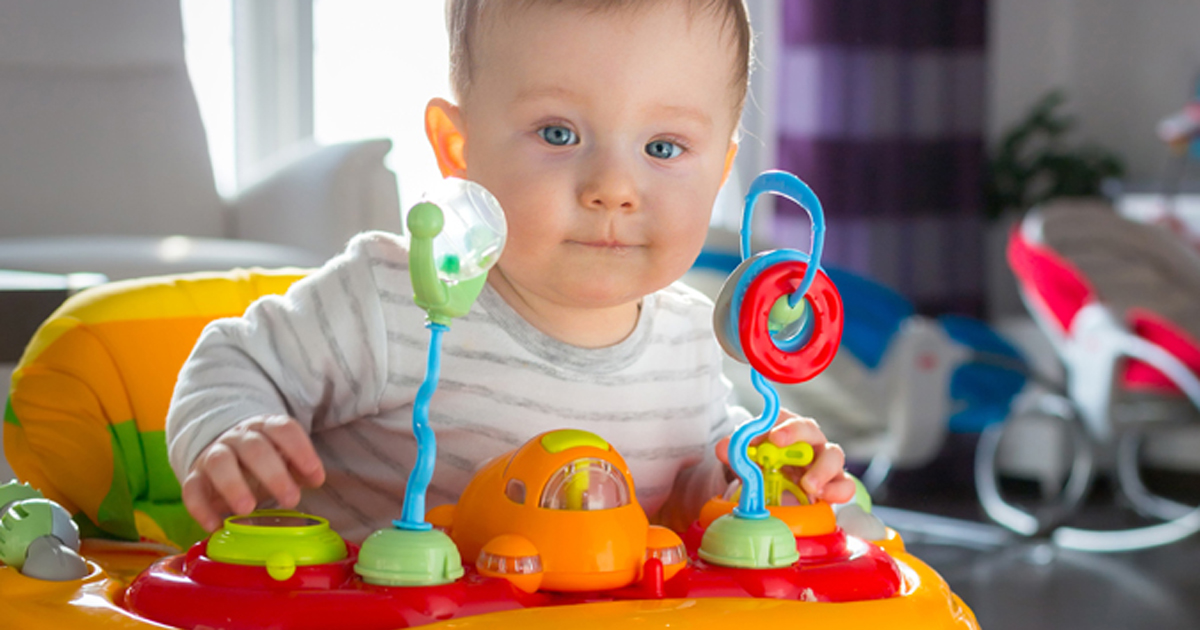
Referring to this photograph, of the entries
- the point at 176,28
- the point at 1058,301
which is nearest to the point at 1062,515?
the point at 1058,301

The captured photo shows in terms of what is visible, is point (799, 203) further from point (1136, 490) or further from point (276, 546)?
point (1136, 490)

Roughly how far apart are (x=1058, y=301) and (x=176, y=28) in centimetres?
219

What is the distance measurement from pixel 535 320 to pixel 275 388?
0.58ft

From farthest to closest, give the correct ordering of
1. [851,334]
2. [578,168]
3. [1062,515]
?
Result: [851,334] → [1062,515] → [578,168]

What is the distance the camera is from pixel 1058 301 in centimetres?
301

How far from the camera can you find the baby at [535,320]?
66cm

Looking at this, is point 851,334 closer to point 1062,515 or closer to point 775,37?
point 1062,515

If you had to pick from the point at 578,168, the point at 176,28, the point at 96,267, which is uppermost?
the point at 176,28

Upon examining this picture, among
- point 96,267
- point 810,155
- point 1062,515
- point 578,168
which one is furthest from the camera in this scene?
point 810,155

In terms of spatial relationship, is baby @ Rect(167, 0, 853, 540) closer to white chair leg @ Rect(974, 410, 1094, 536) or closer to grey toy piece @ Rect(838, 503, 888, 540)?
grey toy piece @ Rect(838, 503, 888, 540)

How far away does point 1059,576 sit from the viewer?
8.19 feet

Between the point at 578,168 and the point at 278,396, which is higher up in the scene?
the point at 578,168

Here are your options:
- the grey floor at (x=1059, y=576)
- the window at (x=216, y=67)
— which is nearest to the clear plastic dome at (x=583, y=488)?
the grey floor at (x=1059, y=576)

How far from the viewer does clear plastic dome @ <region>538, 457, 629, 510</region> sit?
0.55 metres
